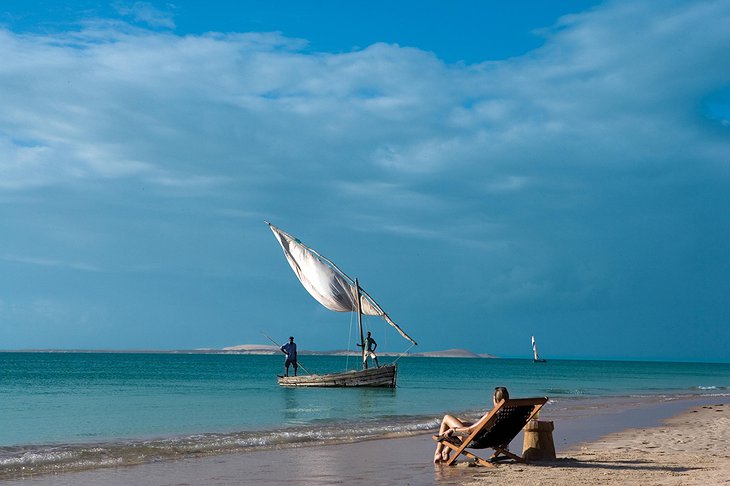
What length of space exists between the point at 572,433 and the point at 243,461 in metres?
6.99

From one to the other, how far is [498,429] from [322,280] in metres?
24.5

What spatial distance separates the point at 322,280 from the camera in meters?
34.5

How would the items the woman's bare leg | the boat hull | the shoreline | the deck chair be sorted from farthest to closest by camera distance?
the boat hull
the woman's bare leg
the deck chair
the shoreline

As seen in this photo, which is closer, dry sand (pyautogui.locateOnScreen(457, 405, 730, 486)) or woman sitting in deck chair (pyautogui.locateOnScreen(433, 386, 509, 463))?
dry sand (pyautogui.locateOnScreen(457, 405, 730, 486))

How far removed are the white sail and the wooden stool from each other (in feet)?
73.7

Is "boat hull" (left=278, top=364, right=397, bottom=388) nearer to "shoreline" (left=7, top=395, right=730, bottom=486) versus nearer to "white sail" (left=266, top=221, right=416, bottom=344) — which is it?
"white sail" (left=266, top=221, right=416, bottom=344)

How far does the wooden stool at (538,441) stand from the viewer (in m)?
10.5

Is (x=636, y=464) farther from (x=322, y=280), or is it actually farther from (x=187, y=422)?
(x=322, y=280)

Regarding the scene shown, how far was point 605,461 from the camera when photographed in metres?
10.6

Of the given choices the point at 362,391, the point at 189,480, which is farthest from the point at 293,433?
the point at 362,391

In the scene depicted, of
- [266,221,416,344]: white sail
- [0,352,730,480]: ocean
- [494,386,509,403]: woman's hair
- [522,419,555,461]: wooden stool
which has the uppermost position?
[266,221,416,344]: white sail

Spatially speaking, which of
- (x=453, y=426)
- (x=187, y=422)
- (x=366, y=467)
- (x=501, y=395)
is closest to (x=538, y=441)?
(x=501, y=395)

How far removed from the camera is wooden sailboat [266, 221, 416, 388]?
33.5 meters

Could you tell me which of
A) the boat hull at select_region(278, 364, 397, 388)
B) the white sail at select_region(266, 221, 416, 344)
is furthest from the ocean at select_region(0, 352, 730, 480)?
the white sail at select_region(266, 221, 416, 344)
